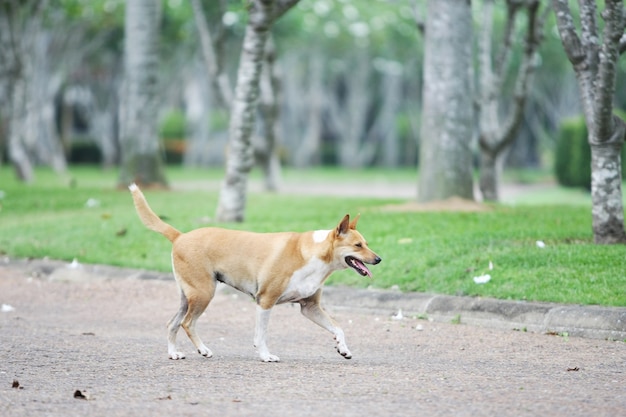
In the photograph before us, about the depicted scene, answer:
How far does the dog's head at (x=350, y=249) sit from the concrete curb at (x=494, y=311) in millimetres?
2355

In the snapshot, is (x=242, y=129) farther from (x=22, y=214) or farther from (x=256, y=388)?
(x=256, y=388)

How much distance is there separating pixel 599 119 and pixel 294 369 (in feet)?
18.0

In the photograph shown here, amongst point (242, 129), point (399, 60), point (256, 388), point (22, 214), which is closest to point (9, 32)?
point (22, 214)

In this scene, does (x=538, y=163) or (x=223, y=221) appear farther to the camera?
(x=538, y=163)

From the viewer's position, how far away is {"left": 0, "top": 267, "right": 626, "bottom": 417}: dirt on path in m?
6.71

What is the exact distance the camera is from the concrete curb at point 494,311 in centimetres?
959

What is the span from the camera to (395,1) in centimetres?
4944

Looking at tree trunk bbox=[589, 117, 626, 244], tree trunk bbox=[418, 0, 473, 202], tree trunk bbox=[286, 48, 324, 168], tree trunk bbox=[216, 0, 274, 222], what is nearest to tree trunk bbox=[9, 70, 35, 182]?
tree trunk bbox=[216, 0, 274, 222]

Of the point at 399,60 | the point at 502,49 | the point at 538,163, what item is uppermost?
the point at 502,49

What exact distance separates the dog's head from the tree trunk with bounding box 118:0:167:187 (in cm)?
1553

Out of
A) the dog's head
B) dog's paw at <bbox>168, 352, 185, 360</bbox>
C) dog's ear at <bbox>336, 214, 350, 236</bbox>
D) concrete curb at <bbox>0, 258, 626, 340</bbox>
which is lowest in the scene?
concrete curb at <bbox>0, 258, 626, 340</bbox>

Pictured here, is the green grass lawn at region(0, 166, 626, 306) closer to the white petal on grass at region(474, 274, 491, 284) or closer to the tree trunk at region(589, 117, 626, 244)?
the white petal on grass at region(474, 274, 491, 284)

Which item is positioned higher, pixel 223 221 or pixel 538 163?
pixel 223 221

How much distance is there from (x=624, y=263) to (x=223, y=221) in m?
6.92
